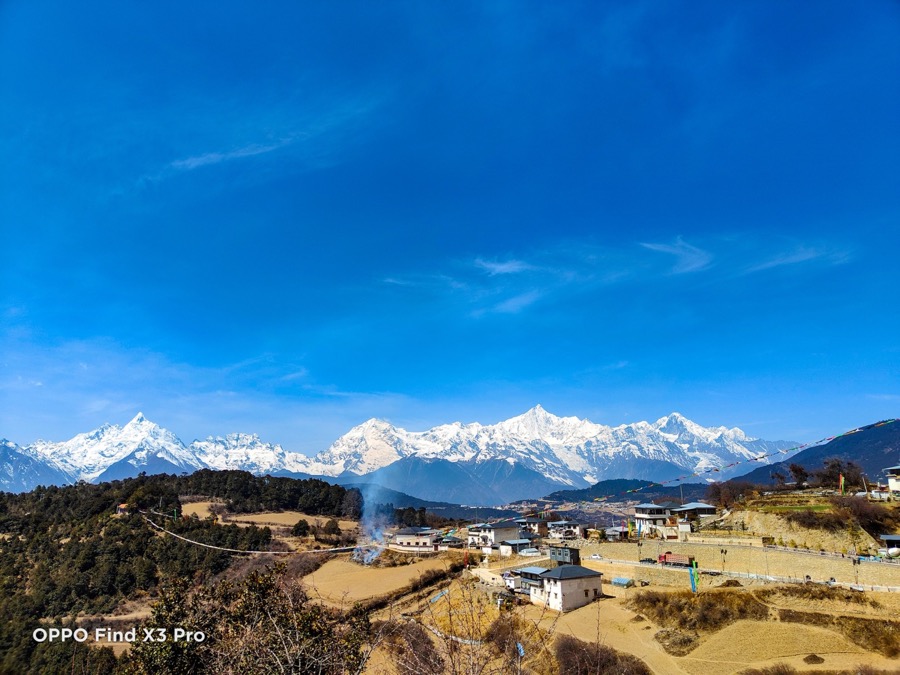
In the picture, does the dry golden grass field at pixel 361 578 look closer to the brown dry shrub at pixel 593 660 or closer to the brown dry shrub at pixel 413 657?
the brown dry shrub at pixel 593 660

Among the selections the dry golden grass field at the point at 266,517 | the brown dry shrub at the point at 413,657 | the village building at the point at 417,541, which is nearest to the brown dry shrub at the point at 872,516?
the brown dry shrub at the point at 413,657

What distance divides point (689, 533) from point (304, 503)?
48.1 m

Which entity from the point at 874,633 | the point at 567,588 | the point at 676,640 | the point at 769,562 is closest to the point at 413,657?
the point at 676,640

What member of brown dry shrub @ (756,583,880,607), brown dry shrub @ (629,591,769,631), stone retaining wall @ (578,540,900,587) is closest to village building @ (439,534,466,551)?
stone retaining wall @ (578,540,900,587)

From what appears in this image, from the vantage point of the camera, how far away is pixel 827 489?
4281 centimetres

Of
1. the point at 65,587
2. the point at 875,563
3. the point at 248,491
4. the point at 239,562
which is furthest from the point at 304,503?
the point at 875,563

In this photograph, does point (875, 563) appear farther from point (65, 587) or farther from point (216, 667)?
point (65, 587)

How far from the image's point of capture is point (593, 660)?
21.5 metres

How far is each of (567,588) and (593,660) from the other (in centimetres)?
984

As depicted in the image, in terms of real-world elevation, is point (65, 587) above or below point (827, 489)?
below

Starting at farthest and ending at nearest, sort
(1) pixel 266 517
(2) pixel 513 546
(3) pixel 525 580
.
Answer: (1) pixel 266 517 → (2) pixel 513 546 → (3) pixel 525 580

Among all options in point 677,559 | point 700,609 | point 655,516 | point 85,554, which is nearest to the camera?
point 700,609

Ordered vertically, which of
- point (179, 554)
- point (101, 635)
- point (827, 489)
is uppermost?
point (827, 489)

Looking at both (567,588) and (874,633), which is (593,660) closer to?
(567,588)
